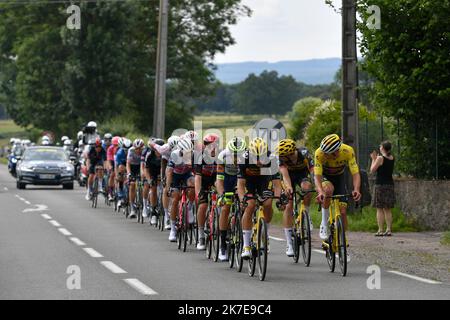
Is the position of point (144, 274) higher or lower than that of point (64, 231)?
lower

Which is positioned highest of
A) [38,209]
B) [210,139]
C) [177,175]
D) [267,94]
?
[267,94]

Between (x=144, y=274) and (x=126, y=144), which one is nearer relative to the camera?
(x=144, y=274)

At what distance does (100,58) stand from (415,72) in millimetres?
42143

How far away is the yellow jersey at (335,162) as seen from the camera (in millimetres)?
14930

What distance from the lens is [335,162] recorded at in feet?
49.9

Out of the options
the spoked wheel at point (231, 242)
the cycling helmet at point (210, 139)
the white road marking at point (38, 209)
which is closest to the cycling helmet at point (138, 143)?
the white road marking at point (38, 209)

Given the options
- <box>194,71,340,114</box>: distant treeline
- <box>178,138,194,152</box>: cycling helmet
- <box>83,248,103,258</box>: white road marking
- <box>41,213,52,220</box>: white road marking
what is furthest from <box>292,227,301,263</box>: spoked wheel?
<box>194,71,340,114</box>: distant treeline

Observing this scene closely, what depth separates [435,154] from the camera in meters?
22.5

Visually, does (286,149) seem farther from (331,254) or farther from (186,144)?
(186,144)

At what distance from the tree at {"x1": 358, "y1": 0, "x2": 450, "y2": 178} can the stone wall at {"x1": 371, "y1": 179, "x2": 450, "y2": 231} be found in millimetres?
555

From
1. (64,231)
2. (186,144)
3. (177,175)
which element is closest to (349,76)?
(177,175)

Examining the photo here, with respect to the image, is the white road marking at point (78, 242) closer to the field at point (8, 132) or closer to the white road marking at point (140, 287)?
the white road marking at point (140, 287)

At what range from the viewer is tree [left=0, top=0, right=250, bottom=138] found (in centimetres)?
6272
